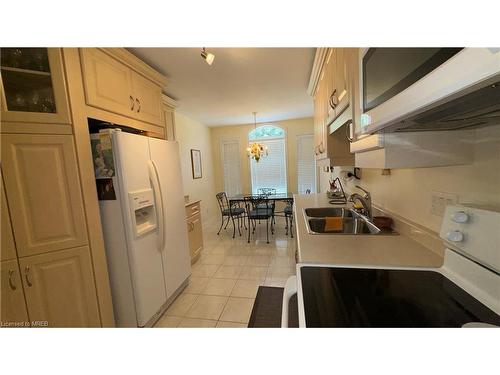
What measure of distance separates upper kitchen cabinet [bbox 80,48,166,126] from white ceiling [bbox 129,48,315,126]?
0.56 feet

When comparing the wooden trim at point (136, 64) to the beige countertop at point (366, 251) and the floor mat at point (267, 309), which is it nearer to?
the beige countertop at point (366, 251)

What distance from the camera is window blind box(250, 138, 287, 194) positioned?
5469 mm

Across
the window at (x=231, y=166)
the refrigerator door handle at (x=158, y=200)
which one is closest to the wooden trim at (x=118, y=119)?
the refrigerator door handle at (x=158, y=200)

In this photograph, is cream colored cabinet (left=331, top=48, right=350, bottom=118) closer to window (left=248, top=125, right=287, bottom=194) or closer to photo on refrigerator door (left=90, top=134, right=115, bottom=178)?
photo on refrigerator door (left=90, top=134, right=115, bottom=178)

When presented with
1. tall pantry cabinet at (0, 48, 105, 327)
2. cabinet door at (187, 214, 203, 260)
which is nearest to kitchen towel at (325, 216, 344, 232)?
tall pantry cabinet at (0, 48, 105, 327)

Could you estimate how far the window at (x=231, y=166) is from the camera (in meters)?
5.66

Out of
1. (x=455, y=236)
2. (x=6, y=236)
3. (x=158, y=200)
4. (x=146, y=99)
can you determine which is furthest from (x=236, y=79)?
(x=455, y=236)

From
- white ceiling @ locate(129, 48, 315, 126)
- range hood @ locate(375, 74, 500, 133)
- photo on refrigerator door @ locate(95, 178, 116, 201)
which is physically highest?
white ceiling @ locate(129, 48, 315, 126)

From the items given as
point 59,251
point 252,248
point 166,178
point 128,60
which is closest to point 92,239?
point 59,251

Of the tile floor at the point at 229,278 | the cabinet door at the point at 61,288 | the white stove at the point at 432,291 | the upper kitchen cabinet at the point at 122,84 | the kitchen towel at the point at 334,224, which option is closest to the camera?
the white stove at the point at 432,291

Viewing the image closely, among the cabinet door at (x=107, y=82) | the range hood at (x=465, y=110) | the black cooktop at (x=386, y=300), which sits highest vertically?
the cabinet door at (x=107, y=82)

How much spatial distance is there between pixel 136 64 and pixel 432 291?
257 centimetres

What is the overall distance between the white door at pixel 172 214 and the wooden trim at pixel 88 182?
489mm

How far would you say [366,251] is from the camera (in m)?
1.09
